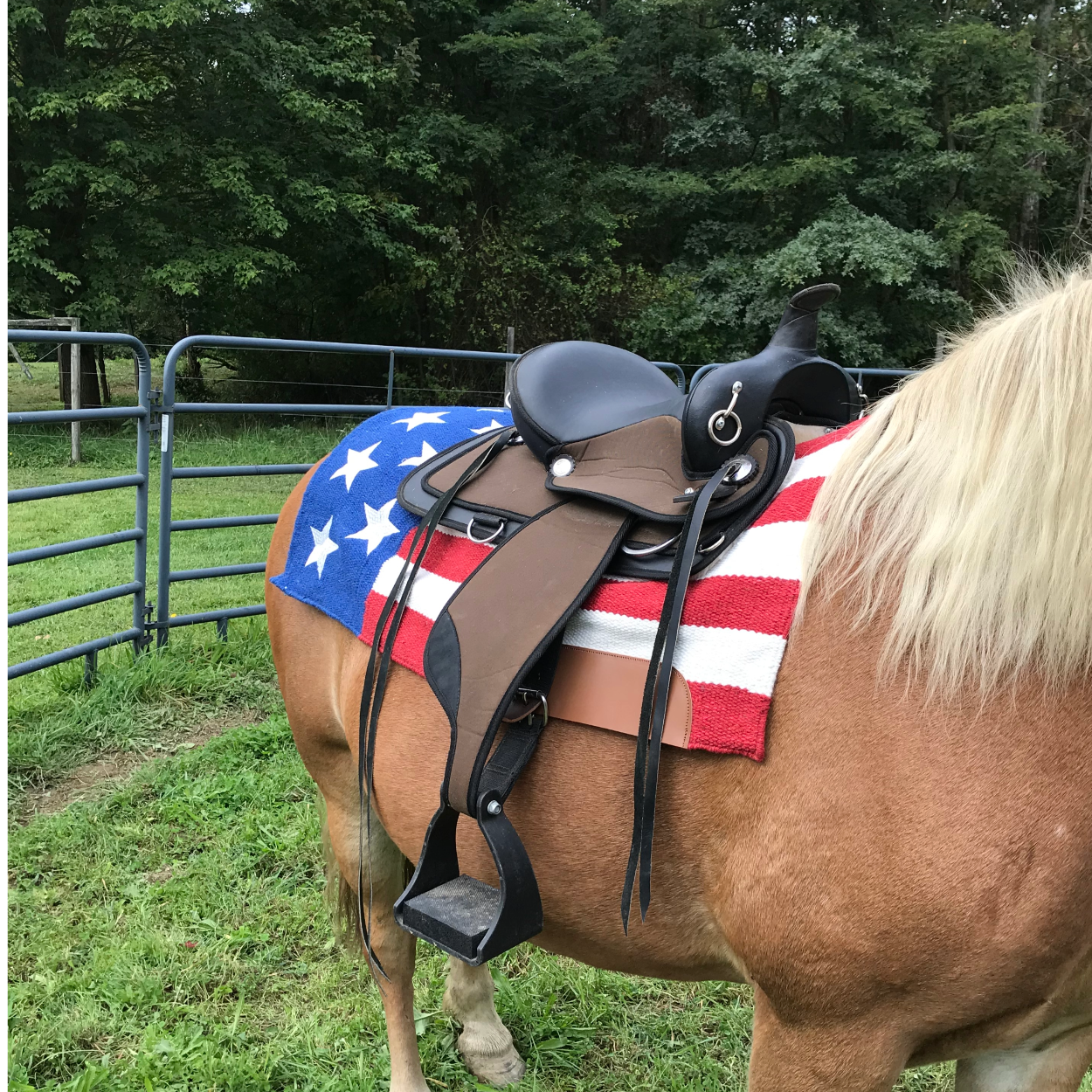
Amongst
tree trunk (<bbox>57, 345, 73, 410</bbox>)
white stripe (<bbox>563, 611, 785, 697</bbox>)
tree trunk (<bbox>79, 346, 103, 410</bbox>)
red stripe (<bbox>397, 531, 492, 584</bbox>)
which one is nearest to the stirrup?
white stripe (<bbox>563, 611, 785, 697</bbox>)

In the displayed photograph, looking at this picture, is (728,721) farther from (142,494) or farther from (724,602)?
(142,494)

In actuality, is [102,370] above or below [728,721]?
below

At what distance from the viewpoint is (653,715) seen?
1112mm

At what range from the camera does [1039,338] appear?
1.03 metres

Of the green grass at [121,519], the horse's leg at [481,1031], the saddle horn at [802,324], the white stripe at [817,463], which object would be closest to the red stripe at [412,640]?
the white stripe at [817,463]

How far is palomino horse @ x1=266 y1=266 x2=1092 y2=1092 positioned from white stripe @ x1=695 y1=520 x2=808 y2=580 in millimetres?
28

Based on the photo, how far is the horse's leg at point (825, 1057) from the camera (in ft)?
3.40

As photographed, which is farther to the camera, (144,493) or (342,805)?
(144,493)

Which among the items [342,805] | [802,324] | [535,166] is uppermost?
[535,166]

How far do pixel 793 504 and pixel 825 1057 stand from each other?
677 millimetres

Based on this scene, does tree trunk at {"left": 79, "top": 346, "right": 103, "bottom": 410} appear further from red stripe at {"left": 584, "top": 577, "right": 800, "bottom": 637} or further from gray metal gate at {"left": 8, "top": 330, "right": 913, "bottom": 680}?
red stripe at {"left": 584, "top": 577, "right": 800, "bottom": 637}

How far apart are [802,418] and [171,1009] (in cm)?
200

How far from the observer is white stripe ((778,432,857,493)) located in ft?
3.93

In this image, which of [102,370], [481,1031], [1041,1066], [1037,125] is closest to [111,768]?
[481,1031]
